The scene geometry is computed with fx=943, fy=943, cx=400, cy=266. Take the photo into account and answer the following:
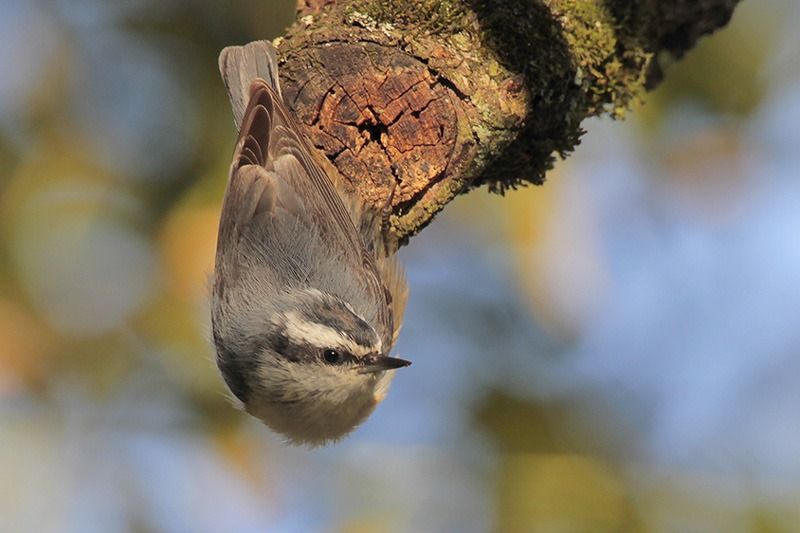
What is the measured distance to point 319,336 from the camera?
3574 mm

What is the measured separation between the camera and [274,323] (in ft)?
12.0

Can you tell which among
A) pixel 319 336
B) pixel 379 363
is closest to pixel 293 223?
pixel 319 336

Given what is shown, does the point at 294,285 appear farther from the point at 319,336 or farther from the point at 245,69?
the point at 245,69

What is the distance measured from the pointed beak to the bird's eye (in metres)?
0.10

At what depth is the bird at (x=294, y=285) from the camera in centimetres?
361

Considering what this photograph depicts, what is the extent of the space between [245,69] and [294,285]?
1001mm

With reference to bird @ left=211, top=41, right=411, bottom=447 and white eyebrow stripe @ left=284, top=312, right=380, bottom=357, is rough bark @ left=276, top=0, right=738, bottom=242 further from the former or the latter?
white eyebrow stripe @ left=284, top=312, right=380, bottom=357

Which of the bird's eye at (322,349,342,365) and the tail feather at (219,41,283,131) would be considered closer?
the bird's eye at (322,349,342,365)

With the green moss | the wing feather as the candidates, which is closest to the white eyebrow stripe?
the wing feather

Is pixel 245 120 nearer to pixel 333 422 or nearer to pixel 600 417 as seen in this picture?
pixel 333 422

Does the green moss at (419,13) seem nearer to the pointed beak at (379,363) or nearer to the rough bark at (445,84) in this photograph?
the rough bark at (445,84)

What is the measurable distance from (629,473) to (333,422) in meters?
1.42

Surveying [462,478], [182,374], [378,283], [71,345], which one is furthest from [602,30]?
[71,345]

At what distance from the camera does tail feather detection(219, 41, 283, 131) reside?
3.82m
